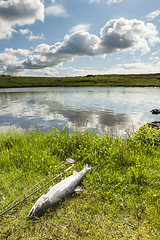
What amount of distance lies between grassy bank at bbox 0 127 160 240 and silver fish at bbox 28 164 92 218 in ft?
0.74

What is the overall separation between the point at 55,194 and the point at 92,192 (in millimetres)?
1318

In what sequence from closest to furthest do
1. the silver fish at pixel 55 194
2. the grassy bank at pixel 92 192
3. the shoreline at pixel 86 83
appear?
the grassy bank at pixel 92 192 < the silver fish at pixel 55 194 < the shoreline at pixel 86 83

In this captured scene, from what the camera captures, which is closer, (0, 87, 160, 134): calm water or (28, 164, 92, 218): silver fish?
(28, 164, 92, 218): silver fish

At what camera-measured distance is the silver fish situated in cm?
390

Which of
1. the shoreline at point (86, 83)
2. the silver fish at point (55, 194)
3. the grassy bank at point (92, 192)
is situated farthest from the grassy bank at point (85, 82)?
the silver fish at point (55, 194)

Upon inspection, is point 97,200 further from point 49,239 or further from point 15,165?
point 15,165

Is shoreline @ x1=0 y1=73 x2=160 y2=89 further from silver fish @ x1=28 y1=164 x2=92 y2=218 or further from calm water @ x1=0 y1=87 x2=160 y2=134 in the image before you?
silver fish @ x1=28 y1=164 x2=92 y2=218

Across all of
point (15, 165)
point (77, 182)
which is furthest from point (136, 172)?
point (15, 165)

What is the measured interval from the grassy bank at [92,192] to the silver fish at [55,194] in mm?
227

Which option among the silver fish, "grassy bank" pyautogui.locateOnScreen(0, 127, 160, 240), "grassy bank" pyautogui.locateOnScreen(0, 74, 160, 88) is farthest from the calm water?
"grassy bank" pyautogui.locateOnScreen(0, 74, 160, 88)

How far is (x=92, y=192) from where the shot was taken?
4.83 m

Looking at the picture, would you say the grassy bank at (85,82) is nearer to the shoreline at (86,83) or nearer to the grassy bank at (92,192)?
the shoreline at (86,83)

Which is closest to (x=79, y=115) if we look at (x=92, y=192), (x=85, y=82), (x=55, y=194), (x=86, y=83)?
(x=92, y=192)

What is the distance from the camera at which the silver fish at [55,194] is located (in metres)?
3.90
